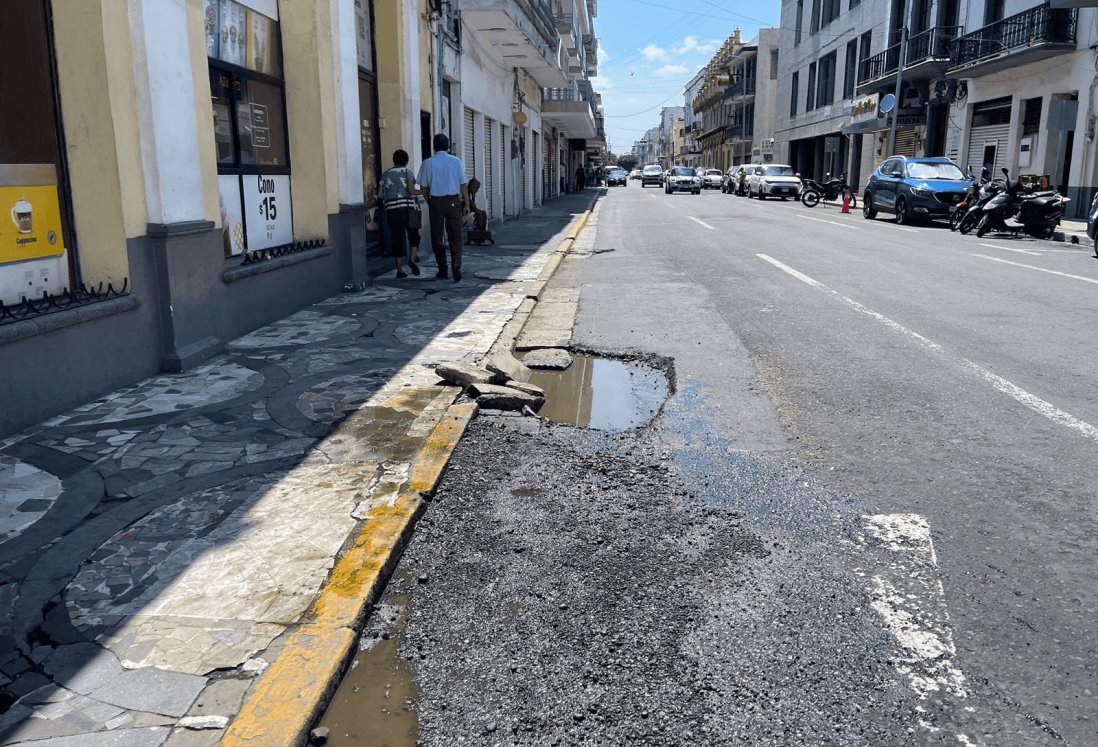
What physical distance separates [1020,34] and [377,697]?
91.2 ft

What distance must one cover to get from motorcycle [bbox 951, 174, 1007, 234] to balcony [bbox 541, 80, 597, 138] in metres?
19.8

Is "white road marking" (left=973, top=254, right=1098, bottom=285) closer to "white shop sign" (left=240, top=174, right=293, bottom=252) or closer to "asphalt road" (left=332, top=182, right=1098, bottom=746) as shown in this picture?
"asphalt road" (left=332, top=182, right=1098, bottom=746)

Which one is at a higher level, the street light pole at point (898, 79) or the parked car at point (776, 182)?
the street light pole at point (898, 79)

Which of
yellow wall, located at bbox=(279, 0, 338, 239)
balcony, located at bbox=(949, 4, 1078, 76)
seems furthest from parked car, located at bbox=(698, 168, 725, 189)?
yellow wall, located at bbox=(279, 0, 338, 239)

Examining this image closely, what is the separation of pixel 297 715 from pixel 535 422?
2.89 meters

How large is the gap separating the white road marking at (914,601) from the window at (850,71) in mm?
42259

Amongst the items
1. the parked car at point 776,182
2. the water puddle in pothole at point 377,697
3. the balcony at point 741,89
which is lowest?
the water puddle in pothole at point 377,697

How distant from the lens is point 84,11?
16.7ft

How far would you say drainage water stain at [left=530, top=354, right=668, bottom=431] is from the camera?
521 cm

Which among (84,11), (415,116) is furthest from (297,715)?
(415,116)

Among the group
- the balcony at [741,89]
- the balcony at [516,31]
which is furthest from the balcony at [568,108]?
the balcony at [741,89]

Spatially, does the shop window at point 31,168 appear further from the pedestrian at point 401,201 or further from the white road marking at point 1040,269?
the white road marking at point 1040,269

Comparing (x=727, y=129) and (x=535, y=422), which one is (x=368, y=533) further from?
(x=727, y=129)

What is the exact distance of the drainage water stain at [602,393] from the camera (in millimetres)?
5207
